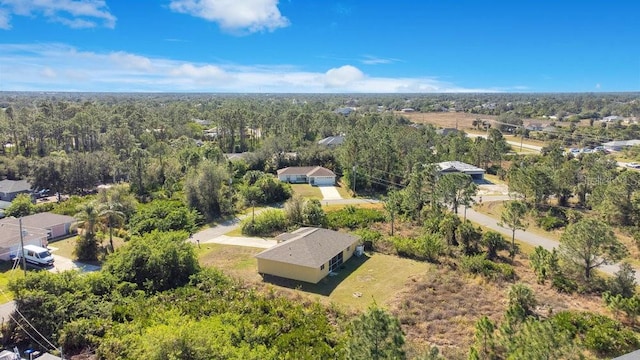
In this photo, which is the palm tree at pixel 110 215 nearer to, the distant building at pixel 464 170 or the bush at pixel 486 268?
the bush at pixel 486 268

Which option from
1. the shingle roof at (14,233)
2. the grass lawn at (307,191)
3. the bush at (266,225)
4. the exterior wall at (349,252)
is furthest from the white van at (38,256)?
the grass lawn at (307,191)

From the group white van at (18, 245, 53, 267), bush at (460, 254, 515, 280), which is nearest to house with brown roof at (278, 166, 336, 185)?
bush at (460, 254, 515, 280)

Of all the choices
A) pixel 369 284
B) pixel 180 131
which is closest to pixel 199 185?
pixel 369 284

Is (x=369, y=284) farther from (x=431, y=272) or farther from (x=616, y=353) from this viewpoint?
(x=616, y=353)

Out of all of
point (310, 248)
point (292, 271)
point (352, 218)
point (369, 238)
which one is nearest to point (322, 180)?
point (352, 218)

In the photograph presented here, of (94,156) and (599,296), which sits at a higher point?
(94,156)

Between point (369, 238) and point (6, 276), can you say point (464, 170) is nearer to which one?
point (369, 238)
